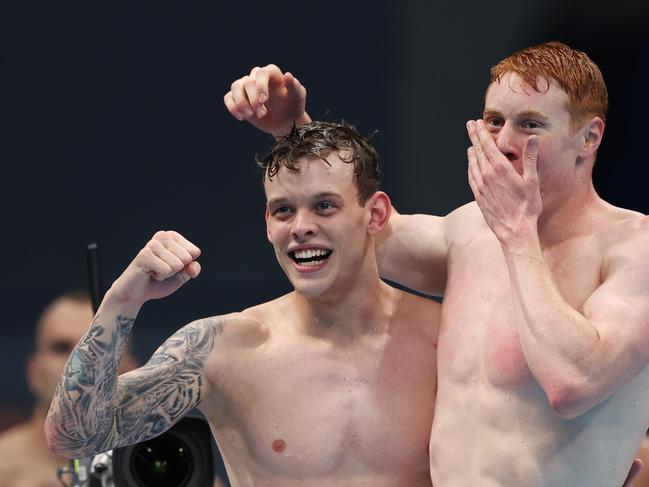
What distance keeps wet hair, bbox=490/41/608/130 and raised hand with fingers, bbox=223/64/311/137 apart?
40 cm

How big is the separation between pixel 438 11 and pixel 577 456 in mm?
2123

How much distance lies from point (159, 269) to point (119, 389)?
240 mm

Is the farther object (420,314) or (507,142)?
(420,314)

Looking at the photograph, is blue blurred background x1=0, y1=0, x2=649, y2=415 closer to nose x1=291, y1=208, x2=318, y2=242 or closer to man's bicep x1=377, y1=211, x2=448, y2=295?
man's bicep x1=377, y1=211, x2=448, y2=295

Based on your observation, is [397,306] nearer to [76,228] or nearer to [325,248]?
[325,248]

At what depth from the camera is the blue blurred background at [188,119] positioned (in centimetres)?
362

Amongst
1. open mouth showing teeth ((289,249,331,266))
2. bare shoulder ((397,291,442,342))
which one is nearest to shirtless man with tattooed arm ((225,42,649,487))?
bare shoulder ((397,291,442,342))

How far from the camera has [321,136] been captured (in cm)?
197

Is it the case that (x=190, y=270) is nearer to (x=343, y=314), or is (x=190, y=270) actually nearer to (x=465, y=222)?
(x=343, y=314)

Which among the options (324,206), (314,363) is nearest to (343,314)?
(314,363)

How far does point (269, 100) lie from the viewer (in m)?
2.09

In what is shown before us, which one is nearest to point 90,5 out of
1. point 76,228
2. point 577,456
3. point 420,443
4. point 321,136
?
point 76,228

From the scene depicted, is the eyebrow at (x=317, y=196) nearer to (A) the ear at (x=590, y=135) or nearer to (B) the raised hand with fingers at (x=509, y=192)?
(B) the raised hand with fingers at (x=509, y=192)

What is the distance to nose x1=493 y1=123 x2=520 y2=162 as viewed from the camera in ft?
5.75
